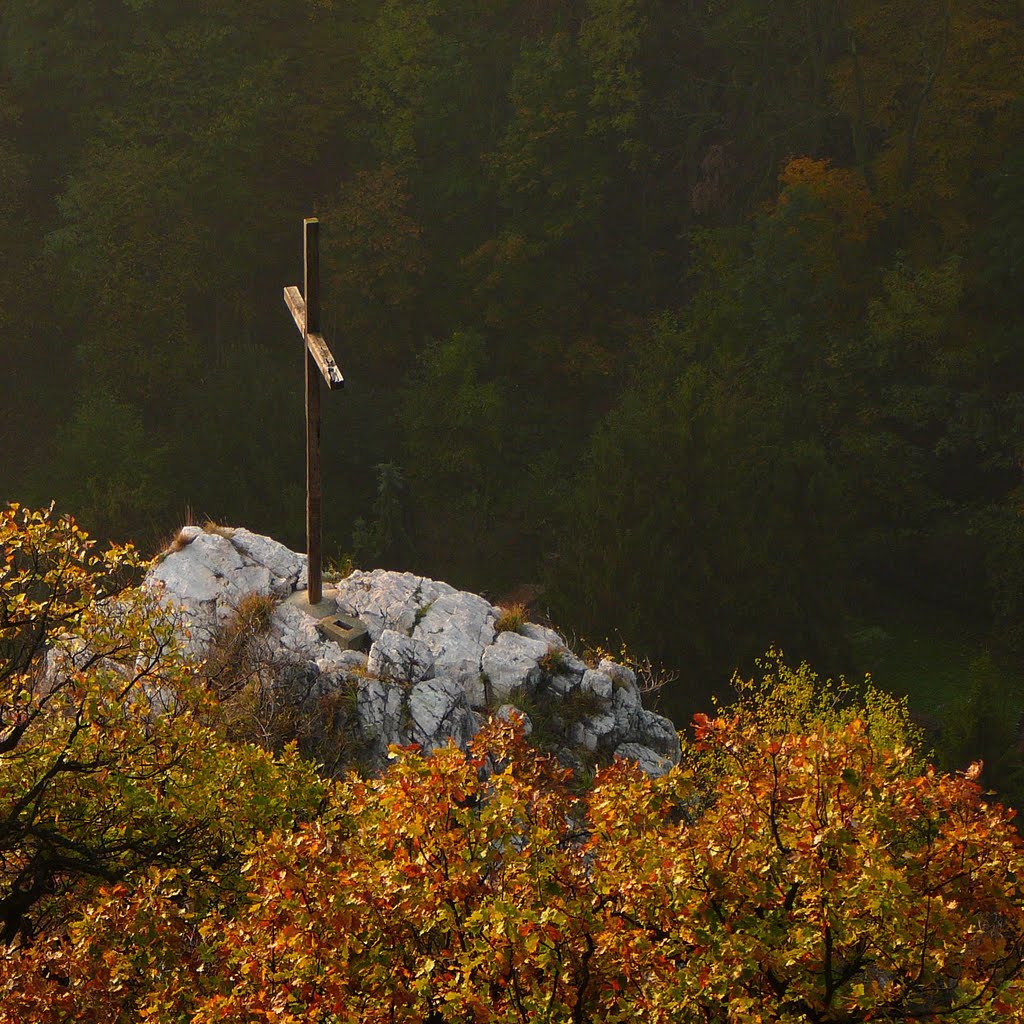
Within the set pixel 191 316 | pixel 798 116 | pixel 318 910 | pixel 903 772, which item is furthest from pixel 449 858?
pixel 798 116

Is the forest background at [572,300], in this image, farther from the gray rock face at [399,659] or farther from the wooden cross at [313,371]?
the wooden cross at [313,371]

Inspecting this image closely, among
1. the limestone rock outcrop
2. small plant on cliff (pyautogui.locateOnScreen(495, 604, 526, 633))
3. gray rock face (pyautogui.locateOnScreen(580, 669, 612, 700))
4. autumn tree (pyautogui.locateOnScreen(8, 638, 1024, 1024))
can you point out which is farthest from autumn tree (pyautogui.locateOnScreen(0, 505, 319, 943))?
small plant on cliff (pyautogui.locateOnScreen(495, 604, 526, 633))

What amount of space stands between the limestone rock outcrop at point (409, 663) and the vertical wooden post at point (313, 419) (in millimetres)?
516

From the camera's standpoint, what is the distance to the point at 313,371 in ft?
39.3

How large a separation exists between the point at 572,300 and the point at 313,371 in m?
26.6

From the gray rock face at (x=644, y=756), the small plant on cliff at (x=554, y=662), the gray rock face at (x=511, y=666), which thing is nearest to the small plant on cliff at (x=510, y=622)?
the gray rock face at (x=511, y=666)

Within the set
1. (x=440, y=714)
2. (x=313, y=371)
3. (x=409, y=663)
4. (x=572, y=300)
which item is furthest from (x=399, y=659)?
(x=572, y=300)

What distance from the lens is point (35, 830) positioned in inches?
259

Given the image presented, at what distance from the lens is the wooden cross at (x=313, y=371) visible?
1144 cm

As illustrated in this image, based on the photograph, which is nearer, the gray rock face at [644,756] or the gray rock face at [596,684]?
the gray rock face at [644,756]

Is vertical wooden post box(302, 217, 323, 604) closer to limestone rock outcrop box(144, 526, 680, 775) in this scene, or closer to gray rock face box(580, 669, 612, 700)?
limestone rock outcrop box(144, 526, 680, 775)

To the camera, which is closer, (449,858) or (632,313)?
(449,858)

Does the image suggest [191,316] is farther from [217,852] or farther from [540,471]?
[217,852]

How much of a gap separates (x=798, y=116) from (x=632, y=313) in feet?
27.0
